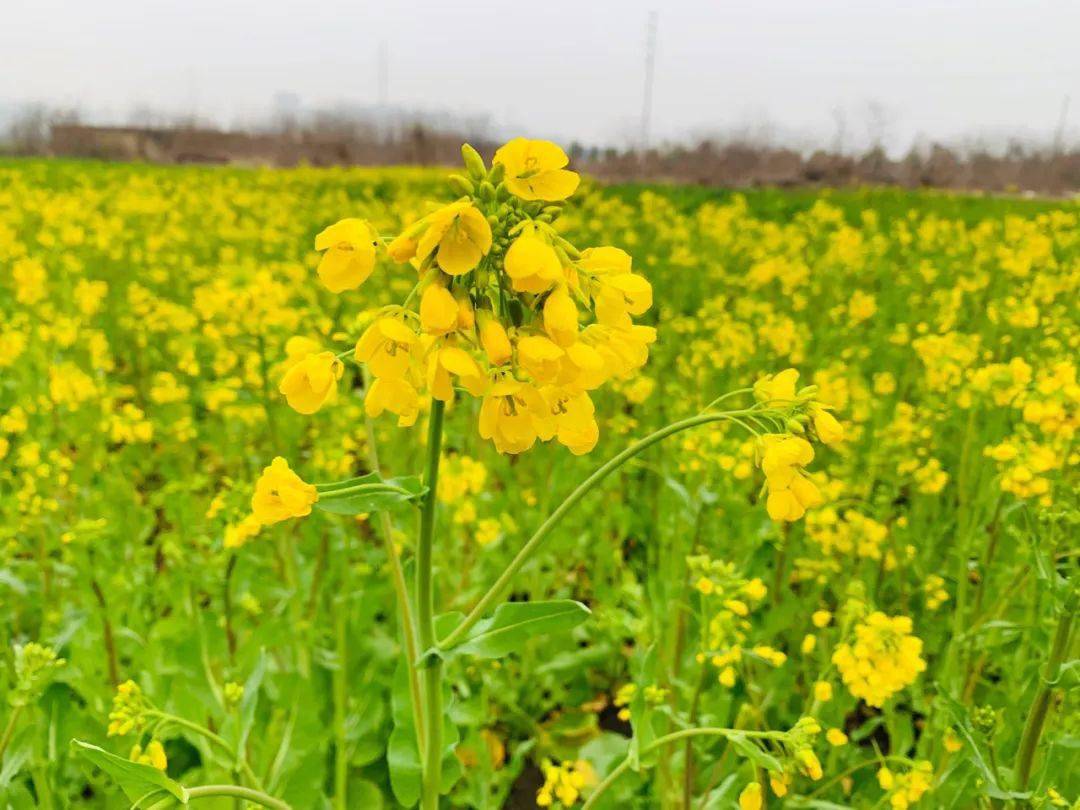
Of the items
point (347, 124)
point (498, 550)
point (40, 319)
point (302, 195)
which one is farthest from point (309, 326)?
point (347, 124)

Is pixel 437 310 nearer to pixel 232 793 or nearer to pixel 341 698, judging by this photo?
pixel 232 793

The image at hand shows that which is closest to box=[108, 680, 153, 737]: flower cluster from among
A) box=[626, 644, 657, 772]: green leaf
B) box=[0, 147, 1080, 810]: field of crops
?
box=[0, 147, 1080, 810]: field of crops

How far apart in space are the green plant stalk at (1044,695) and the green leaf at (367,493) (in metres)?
1.20

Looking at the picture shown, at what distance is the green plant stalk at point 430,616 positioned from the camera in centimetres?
107

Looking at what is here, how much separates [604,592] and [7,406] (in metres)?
3.06

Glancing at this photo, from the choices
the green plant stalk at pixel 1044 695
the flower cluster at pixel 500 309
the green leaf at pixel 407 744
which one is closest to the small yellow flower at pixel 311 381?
the flower cluster at pixel 500 309

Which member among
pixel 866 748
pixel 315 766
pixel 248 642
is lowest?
pixel 866 748

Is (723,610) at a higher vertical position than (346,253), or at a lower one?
lower

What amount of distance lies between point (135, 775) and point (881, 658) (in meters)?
1.31

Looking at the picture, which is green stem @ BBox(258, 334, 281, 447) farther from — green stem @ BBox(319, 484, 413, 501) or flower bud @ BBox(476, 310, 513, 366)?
flower bud @ BBox(476, 310, 513, 366)

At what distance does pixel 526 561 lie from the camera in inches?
44.6

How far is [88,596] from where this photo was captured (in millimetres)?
2148

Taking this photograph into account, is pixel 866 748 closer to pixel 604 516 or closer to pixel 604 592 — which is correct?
pixel 604 592

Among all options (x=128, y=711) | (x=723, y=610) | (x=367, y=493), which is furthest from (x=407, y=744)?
(x=723, y=610)
